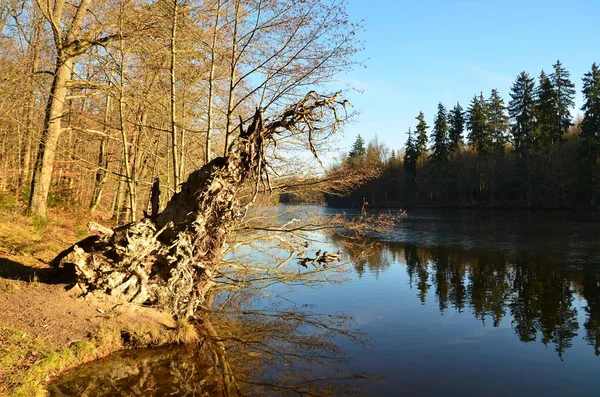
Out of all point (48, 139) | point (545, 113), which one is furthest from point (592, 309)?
point (545, 113)

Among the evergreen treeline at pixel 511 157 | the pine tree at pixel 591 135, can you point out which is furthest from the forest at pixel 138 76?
the pine tree at pixel 591 135

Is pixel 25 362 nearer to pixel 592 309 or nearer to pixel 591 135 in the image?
pixel 592 309

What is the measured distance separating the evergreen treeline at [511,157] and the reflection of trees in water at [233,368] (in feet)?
94.9


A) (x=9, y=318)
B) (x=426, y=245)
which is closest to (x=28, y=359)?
(x=9, y=318)

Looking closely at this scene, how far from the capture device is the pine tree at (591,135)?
129ft

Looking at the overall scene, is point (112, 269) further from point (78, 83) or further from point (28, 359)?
point (78, 83)

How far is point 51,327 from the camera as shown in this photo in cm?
596

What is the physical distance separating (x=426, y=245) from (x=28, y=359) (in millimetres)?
18570

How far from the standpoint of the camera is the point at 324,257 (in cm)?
978

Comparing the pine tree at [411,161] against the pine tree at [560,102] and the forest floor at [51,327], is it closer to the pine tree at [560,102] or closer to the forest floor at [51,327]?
the pine tree at [560,102]

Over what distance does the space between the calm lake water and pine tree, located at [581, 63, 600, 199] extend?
2990 centimetres

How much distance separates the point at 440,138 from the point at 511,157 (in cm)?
966

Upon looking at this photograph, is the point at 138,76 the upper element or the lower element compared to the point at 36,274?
upper

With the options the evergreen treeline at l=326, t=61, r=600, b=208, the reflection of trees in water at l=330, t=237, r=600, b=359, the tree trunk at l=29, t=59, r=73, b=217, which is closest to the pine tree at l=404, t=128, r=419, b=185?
the evergreen treeline at l=326, t=61, r=600, b=208
